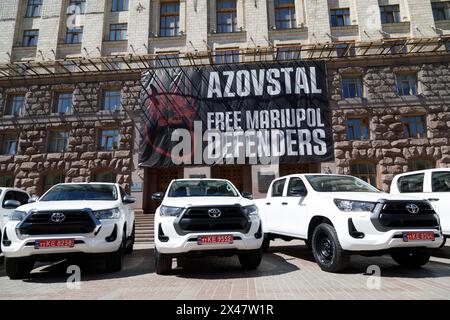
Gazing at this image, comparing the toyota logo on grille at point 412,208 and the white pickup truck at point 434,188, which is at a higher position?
the white pickup truck at point 434,188

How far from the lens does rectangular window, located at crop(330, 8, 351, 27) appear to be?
1891 centimetres

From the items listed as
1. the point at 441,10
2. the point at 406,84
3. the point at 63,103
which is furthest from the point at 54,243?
the point at 441,10

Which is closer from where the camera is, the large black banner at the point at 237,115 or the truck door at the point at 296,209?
the truck door at the point at 296,209

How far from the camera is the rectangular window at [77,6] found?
66.7 ft

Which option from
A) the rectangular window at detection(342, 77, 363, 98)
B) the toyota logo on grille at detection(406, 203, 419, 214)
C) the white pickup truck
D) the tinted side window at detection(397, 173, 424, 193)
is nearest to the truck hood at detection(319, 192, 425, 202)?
the toyota logo on grille at detection(406, 203, 419, 214)

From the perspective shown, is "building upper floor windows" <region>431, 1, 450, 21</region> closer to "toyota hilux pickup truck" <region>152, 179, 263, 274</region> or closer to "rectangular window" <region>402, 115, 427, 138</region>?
"rectangular window" <region>402, 115, 427, 138</region>

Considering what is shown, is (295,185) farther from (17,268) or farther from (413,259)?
(17,268)

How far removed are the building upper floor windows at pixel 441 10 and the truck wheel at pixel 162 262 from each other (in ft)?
77.8

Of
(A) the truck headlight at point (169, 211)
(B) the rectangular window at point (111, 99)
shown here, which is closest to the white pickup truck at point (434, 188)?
(A) the truck headlight at point (169, 211)

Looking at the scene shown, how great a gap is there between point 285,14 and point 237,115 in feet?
29.6

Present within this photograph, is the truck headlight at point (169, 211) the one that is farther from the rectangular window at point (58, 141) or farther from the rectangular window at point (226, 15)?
the rectangular window at point (226, 15)

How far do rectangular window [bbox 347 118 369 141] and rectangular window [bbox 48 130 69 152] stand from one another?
62.6ft
